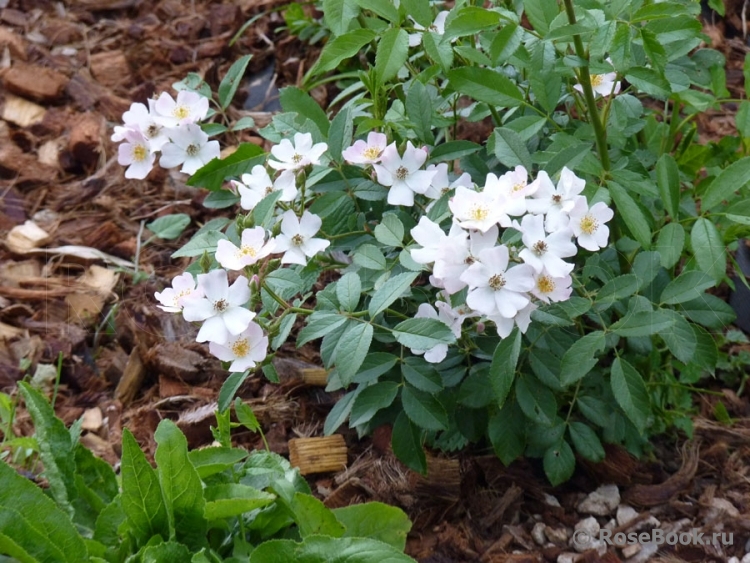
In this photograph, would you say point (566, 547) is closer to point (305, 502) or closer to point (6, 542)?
point (305, 502)

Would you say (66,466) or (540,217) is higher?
(540,217)

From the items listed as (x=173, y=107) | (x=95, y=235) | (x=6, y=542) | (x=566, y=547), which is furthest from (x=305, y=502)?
(x=95, y=235)

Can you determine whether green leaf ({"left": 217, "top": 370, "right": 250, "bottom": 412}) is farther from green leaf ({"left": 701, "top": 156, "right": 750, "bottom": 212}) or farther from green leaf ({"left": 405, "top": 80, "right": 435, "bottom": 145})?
green leaf ({"left": 701, "top": 156, "right": 750, "bottom": 212})

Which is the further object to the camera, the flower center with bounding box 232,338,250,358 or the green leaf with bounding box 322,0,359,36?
the green leaf with bounding box 322,0,359,36

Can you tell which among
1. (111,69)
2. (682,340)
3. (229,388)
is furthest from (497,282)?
(111,69)

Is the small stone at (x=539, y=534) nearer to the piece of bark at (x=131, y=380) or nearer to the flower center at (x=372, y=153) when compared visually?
the flower center at (x=372, y=153)

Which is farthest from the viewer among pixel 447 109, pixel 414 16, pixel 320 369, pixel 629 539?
pixel 320 369

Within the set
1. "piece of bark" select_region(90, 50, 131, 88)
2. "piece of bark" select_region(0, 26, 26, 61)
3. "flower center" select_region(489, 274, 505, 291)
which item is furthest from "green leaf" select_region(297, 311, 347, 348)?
"piece of bark" select_region(0, 26, 26, 61)

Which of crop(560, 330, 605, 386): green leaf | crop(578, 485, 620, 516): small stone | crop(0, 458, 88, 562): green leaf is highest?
crop(560, 330, 605, 386): green leaf
